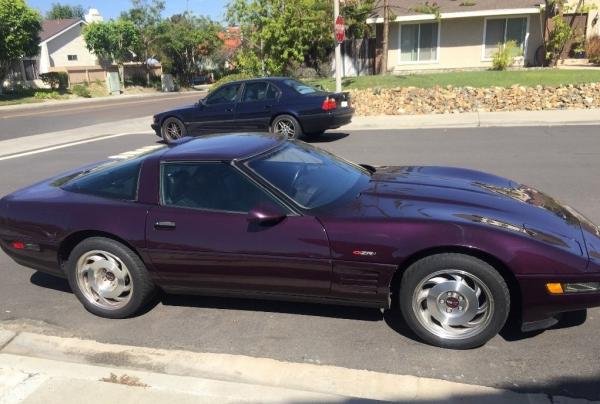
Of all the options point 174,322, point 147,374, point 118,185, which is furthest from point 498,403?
point 118,185

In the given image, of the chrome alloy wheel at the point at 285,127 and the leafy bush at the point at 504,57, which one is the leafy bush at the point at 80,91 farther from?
the chrome alloy wheel at the point at 285,127

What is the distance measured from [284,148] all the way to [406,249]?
151 centimetres

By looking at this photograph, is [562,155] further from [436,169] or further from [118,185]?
[118,185]

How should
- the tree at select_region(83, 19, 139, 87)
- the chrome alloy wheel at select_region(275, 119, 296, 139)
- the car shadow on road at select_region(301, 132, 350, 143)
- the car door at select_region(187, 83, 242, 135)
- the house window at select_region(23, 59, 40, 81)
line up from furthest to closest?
the tree at select_region(83, 19, 139, 87) < the house window at select_region(23, 59, 40, 81) < the car shadow on road at select_region(301, 132, 350, 143) < the car door at select_region(187, 83, 242, 135) < the chrome alloy wheel at select_region(275, 119, 296, 139)

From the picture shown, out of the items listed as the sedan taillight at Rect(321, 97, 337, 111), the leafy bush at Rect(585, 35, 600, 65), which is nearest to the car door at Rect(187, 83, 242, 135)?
the sedan taillight at Rect(321, 97, 337, 111)

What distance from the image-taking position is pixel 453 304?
3.32 m

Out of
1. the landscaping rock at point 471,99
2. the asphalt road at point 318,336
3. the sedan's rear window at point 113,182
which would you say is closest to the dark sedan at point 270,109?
the landscaping rock at point 471,99

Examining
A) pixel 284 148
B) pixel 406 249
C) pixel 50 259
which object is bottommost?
pixel 50 259

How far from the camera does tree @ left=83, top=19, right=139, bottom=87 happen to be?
160ft

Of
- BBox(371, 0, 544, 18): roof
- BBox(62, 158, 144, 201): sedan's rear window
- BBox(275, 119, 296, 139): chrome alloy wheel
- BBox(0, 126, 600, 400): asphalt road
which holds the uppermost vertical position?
BBox(371, 0, 544, 18): roof

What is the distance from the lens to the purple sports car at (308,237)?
3.20m

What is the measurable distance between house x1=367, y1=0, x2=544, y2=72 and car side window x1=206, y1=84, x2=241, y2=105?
46.1 ft

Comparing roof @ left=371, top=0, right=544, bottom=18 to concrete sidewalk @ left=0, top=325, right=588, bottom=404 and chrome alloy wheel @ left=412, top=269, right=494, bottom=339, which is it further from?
concrete sidewalk @ left=0, top=325, right=588, bottom=404

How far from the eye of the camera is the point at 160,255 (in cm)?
383
